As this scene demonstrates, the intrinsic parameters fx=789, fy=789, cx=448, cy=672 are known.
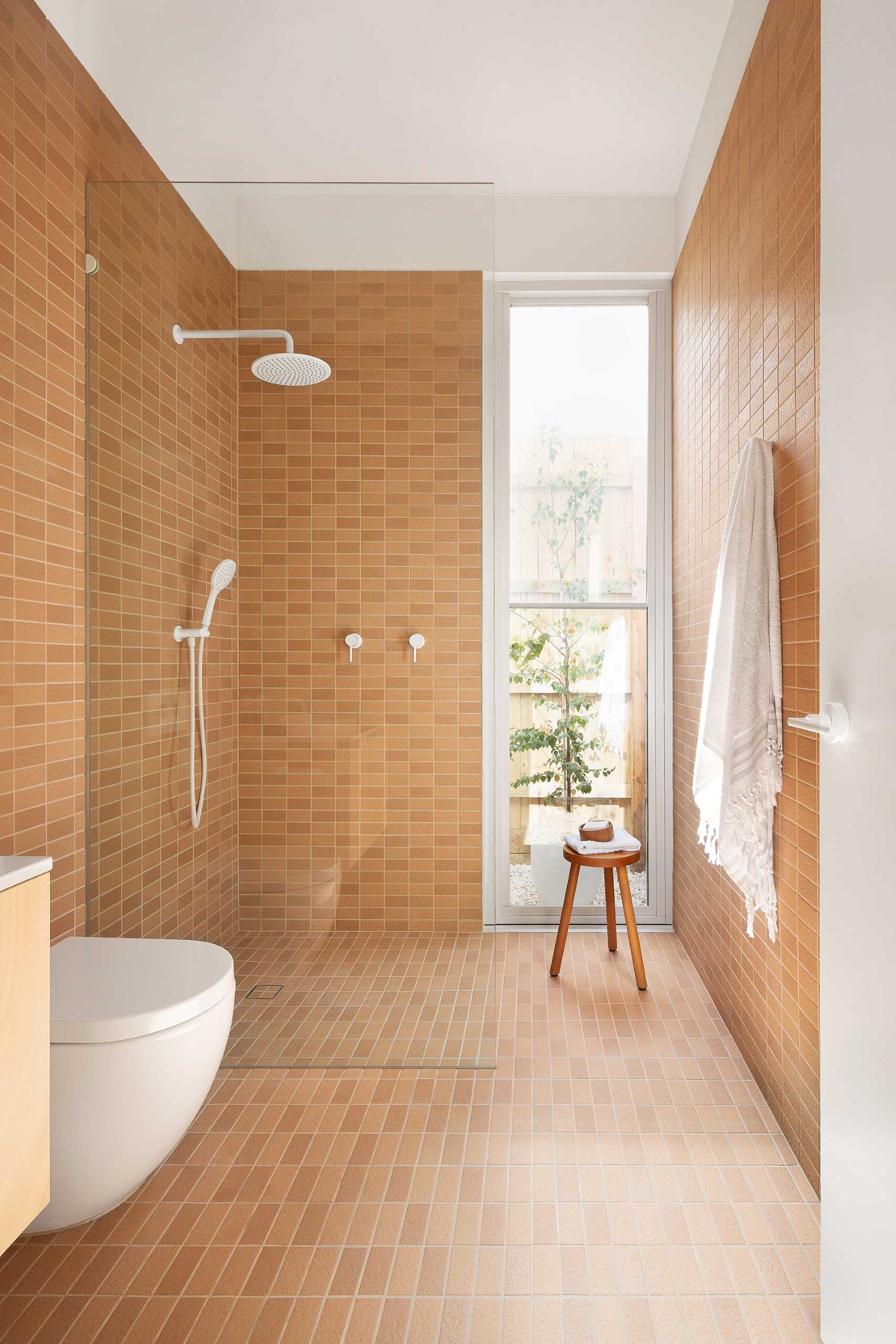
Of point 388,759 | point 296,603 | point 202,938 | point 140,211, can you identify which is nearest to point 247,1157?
point 202,938

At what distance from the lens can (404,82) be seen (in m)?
2.34

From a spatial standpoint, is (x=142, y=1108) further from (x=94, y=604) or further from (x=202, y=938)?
(x=94, y=604)

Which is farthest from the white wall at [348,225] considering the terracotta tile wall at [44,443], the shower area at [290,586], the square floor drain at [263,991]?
the square floor drain at [263,991]

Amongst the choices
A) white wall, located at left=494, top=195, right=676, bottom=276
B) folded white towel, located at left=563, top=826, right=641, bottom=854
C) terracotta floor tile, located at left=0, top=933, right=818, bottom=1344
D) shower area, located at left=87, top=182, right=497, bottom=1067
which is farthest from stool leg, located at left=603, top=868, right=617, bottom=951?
white wall, located at left=494, top=195, right=676, bottom=276

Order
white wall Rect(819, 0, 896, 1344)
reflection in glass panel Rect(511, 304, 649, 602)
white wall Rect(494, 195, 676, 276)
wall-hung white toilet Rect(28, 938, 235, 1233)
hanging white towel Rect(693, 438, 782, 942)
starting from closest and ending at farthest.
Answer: white wall Rect(819, 0, 896, 1344) < wall-hung white toilet Rect(28, 938, 235, 1233) < hanging white towel Rect(693, 438, 782, 942) < white wall Rect(494, 195, 676, 276) < reflection in glass panel Rect(511, 304, 649, 602)

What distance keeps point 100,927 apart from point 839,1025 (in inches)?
69.0

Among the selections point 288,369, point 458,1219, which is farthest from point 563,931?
point 288,369

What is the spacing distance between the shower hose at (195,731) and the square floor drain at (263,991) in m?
0.43

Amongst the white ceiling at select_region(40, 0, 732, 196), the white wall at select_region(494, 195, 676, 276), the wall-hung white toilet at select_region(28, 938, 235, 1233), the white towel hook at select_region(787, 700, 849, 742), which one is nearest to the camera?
the white towel hook at select_region(787, 700, 849, 742)

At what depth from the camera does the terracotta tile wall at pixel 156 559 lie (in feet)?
6.57

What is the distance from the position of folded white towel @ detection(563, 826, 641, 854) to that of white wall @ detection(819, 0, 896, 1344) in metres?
1.34

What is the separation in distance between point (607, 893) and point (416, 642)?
125 centimetres

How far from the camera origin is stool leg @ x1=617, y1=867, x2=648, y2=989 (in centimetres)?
250

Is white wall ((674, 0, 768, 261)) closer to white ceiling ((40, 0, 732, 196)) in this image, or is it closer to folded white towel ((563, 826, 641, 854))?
white ceiling ((40, 0, 732, 196))
